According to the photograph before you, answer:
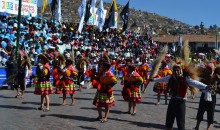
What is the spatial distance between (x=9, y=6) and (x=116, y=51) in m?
13.1

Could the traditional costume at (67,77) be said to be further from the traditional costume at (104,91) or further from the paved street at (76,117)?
the traditional costume at (104,91)

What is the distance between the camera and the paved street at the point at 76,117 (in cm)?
926

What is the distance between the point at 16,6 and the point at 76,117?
593 inches

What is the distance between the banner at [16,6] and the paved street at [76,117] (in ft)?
34.3

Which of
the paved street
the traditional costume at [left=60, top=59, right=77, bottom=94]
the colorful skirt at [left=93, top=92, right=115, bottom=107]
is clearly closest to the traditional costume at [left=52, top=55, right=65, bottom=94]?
the traditional costume at [left=60, top=59, right=77, bottom=94]

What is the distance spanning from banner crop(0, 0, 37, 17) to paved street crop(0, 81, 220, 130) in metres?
10.5

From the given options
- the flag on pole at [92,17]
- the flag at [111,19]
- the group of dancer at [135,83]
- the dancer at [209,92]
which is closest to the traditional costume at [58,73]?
the group of dancer at [135,83]

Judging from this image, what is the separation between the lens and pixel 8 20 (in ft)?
79.0

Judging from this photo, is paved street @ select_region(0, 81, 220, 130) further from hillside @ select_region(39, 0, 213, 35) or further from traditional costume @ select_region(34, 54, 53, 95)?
hillside @ select_region(39, 0, 213, 35)

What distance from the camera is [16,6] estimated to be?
941 inches

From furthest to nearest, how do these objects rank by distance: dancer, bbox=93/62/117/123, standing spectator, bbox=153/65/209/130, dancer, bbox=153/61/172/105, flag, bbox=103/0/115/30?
1. flag, bbox=103/0/115/30
2. dancer, bbox=153/61/172/105
3. dancer, bbox=93/62/117/123
4. standing spectator, bbox=153/65/209/130

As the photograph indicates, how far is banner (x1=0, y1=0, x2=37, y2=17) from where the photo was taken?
23172 millimetres

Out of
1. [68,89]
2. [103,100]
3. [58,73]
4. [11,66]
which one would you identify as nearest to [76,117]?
[103,100]

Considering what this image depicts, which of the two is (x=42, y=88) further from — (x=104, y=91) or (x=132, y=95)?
(x=132, y=95)
